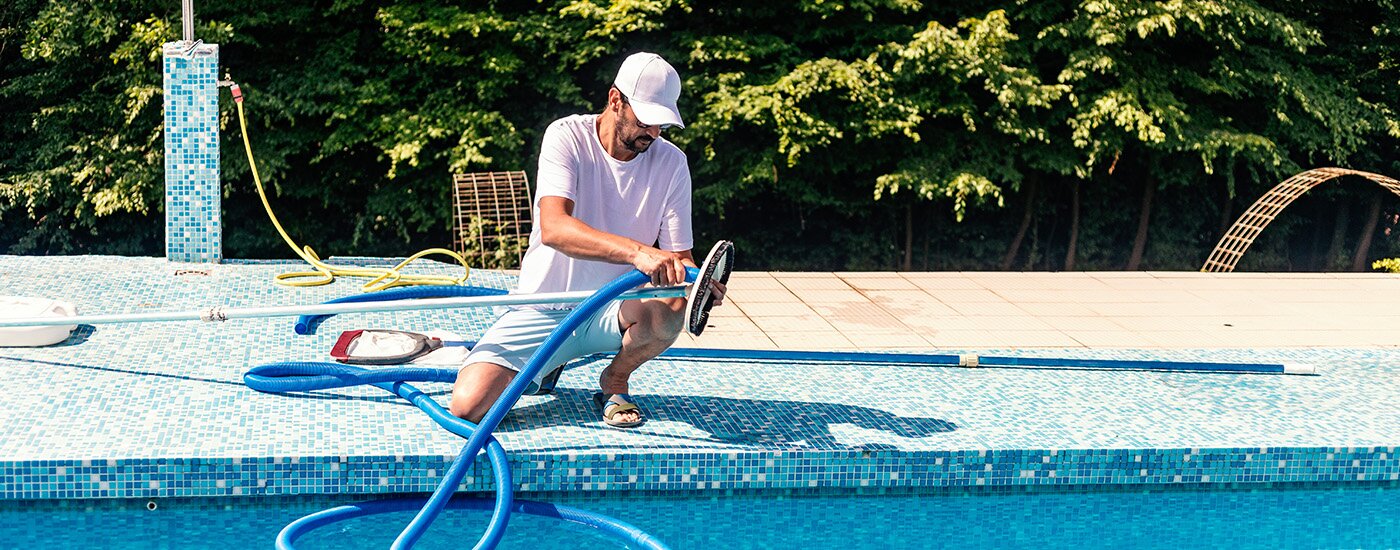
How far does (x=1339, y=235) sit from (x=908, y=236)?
4.04 m

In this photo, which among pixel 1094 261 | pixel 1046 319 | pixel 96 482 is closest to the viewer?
pixel 96 482

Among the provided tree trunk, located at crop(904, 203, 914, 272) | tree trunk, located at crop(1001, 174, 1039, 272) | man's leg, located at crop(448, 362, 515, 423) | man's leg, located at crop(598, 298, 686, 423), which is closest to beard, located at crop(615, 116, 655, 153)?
man's leg, located at crop(598, 298, 686, 423)

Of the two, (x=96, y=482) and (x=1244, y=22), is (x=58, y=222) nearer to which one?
(x=96, y=482)

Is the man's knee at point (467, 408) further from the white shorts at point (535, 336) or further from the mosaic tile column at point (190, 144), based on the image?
the mosaic tile column at point (190, 144)

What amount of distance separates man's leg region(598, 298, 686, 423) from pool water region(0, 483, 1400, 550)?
0.38 metres

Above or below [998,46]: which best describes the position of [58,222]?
below

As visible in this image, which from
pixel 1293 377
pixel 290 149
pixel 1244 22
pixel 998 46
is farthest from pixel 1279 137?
pixel 290 149

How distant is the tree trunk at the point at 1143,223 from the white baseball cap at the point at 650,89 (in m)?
8.67

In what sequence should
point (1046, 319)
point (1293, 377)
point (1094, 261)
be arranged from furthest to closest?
1. point (1094, 261)
2. point (1046, 319)
3. point (1293, 377)

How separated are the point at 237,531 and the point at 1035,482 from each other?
7.43 feet

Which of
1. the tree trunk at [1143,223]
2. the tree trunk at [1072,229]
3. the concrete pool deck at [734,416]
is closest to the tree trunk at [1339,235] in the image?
the tree trunk at [1143,223]

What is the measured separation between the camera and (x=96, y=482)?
3508mm

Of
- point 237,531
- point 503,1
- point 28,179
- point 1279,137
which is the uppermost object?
point 503,1

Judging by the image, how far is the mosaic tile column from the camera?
6.66 metres
